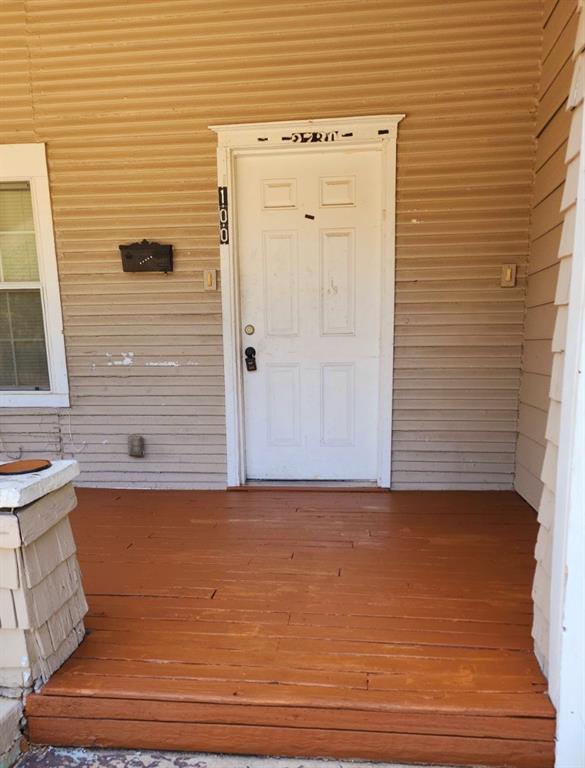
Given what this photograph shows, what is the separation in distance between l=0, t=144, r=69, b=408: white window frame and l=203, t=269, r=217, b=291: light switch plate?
3.17ft

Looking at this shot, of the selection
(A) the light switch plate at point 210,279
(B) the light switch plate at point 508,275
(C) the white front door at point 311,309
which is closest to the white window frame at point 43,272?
(A) the light switch plate at point 210,279

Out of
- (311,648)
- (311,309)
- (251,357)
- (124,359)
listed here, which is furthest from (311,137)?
(311,648)

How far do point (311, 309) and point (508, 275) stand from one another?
1157 millimetres

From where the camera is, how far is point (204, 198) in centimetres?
278

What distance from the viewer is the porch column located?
4.22 feet

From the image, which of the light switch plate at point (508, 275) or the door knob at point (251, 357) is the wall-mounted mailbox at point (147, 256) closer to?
the door knob at point (251, 357)

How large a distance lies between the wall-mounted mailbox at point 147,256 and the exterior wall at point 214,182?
0.22ft

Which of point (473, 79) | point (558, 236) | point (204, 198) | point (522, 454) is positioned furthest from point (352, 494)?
point (473, 79)

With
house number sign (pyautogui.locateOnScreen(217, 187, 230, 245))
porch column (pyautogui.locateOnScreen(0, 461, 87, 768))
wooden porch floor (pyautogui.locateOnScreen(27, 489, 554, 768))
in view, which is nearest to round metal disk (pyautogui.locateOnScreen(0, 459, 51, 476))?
porch column (pyautogui.locateOnScreen(0, 461, 87, 768))

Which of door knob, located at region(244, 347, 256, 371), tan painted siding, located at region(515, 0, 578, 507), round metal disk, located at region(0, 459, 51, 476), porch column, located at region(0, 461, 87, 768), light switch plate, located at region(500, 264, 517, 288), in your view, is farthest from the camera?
door knob, located at region(244, 347, 256, 371)

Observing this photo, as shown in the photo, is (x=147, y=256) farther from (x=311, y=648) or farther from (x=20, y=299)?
(x=311, y=648)

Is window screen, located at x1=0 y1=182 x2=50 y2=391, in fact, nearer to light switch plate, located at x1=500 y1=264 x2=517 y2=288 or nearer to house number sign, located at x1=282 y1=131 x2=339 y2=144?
Answer: house number sign, located at x1=282 y1=131 x2=339 y2=144

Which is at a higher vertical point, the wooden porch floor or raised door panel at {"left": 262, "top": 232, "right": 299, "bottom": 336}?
raised door panel at {"left": 262, "top": 232, "right": 299, "bottom": 336}

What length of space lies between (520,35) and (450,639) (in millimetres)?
2956
